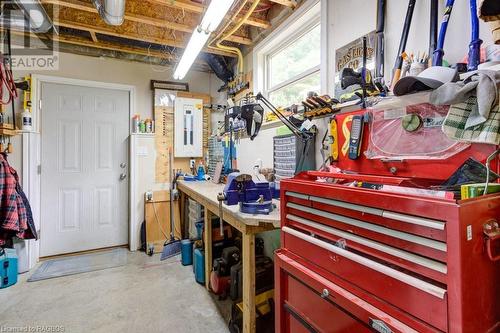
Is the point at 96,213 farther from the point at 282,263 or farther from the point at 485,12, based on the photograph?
the point at 485,12

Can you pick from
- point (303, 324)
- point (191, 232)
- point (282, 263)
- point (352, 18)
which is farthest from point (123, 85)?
point (303, 324)

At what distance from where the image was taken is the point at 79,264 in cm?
306

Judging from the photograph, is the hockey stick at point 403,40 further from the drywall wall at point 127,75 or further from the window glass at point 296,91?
the drywall wall at point 127,75

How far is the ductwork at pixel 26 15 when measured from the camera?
1.88 metres

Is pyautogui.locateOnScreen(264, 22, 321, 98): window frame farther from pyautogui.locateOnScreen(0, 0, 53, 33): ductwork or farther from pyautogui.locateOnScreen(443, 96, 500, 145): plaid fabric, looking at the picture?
pyautogui.locateOnScreen(0, 0, 53, 33): ductwork

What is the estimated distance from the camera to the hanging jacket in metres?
2.33

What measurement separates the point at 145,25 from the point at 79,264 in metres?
3.00

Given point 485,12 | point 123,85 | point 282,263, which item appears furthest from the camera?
point 123,85

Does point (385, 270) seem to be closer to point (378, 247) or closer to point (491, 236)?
point (378, 247)

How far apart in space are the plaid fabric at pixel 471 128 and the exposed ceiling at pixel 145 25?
1841 mm

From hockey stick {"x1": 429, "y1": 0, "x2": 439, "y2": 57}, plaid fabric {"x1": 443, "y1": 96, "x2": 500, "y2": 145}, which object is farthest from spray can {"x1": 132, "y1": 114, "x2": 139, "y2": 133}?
plaid fabric {"x1": 443, "y1": 96, "x2": 500, "y2": 145}

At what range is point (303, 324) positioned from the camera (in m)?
1.06

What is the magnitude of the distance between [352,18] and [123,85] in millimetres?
3125

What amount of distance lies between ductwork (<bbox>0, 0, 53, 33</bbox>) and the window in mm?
2173
